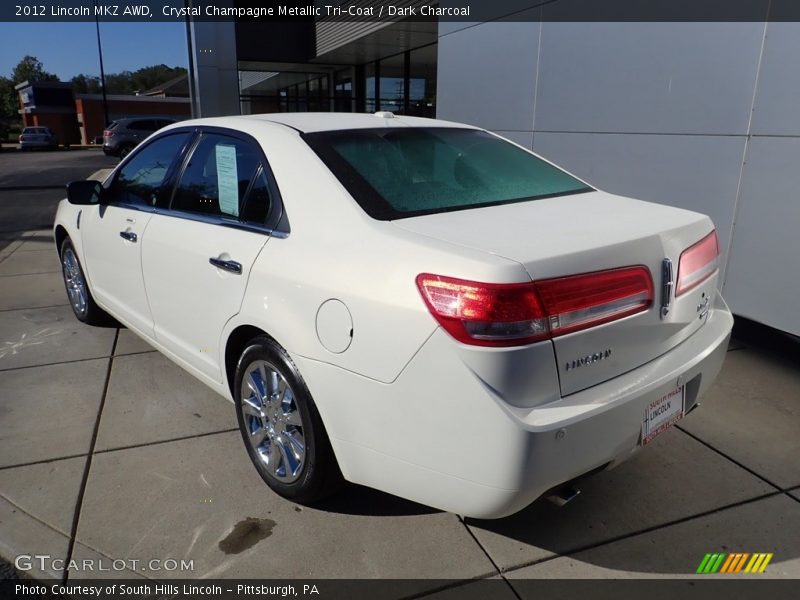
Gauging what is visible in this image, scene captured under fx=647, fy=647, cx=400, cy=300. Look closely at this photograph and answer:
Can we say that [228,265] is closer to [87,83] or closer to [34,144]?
[34,144]

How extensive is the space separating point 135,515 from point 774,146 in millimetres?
4477

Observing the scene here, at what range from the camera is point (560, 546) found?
2.53m

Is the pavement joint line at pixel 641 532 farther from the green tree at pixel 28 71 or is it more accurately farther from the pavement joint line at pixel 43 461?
the green tree at pixel 28 71

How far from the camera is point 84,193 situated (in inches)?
159

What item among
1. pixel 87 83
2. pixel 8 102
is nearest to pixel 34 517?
pixel 8 102

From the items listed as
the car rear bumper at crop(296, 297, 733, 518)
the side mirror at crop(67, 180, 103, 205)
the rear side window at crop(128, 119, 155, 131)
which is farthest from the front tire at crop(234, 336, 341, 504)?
the rear side window at crop(128, 119, 155, 131)

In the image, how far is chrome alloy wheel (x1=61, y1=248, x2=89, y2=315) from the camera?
4.87m

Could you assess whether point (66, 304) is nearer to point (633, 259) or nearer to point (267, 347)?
point (267, 347)

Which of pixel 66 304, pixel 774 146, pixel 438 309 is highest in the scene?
pixel 774 146

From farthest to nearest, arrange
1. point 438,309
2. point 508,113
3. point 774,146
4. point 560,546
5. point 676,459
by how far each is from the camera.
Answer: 1. point 508,113
2. point 774,146
3. point 676,459
4. point 560,546
5. point 438,309

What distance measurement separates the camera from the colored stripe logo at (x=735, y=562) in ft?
7.94

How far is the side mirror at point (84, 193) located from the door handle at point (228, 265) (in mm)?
1656

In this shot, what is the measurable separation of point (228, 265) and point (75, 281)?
9.45 feet

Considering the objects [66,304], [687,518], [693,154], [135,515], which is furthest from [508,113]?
[135,515]
